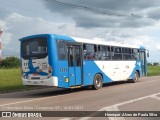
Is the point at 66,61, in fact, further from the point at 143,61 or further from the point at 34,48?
the point at 143,61

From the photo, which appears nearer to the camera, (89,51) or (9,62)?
(89,51)

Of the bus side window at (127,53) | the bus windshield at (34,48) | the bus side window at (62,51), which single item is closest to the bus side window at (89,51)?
the bus side window at (62,51)

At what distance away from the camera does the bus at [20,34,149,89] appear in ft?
53.9

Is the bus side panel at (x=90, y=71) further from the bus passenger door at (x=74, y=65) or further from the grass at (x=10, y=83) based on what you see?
the grass at (x=10, y=83)

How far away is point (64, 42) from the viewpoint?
56.5ft

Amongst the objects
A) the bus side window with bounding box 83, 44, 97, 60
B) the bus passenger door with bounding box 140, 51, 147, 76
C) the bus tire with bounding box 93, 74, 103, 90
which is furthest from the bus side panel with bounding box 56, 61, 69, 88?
the bus passenger door with bounding box 140, 51, 147, 76

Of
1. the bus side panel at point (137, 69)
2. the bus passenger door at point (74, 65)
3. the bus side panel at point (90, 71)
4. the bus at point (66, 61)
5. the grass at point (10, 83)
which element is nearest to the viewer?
the bus at point (66, 61)

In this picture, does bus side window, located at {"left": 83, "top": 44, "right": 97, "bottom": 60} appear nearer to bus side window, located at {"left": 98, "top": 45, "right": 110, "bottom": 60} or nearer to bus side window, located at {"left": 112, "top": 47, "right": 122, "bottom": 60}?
bus side window, located at {"left": 98, "top": 45, "right": 110, "bottom": 60}

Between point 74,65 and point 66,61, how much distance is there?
0.81 m

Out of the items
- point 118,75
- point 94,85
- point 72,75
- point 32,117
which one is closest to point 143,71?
point 118,75

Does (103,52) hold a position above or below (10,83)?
above

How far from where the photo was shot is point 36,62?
16.9 metres

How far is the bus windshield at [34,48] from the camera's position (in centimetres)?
1661

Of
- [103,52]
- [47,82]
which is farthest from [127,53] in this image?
[47,82]
